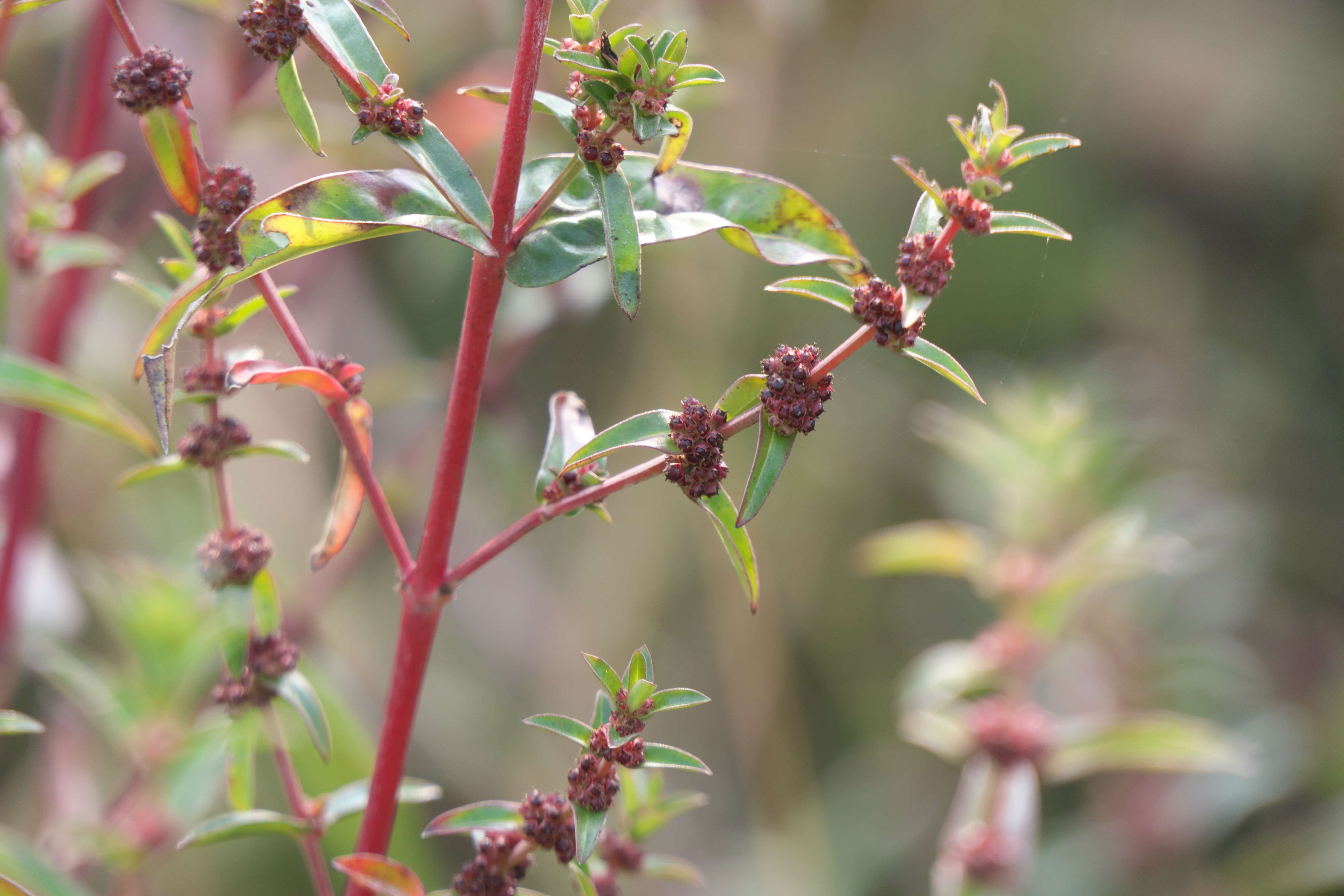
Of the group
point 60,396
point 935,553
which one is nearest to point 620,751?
point 60,396

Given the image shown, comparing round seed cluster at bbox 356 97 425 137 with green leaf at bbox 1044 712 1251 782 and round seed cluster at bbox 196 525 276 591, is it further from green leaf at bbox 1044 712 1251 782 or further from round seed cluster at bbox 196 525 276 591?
green leaf at bbox 1044 712 1251 782

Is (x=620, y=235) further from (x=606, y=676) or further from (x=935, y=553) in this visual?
(x=935, y=553)

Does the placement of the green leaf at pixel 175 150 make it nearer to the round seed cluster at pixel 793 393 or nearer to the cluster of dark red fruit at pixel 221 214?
the cluster of dark red fruit at pixel 221 214

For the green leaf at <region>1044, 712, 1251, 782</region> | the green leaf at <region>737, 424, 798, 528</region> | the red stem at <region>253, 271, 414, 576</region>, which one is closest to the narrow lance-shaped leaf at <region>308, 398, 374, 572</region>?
the red stem at <region>253, 271, 414, 576</region>

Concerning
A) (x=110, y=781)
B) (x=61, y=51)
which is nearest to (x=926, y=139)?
(x=61, y=51)

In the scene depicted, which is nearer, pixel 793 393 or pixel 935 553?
pixel 793 393

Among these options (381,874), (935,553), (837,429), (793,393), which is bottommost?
(381,874)

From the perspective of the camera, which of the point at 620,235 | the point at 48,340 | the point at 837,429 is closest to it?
the point at 620,235

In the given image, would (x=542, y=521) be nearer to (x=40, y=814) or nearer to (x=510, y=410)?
(x=510, y=410)

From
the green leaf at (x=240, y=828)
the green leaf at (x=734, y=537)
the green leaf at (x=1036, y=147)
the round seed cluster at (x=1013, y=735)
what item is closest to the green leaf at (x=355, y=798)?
the green leaf at (x=240, y=828)
